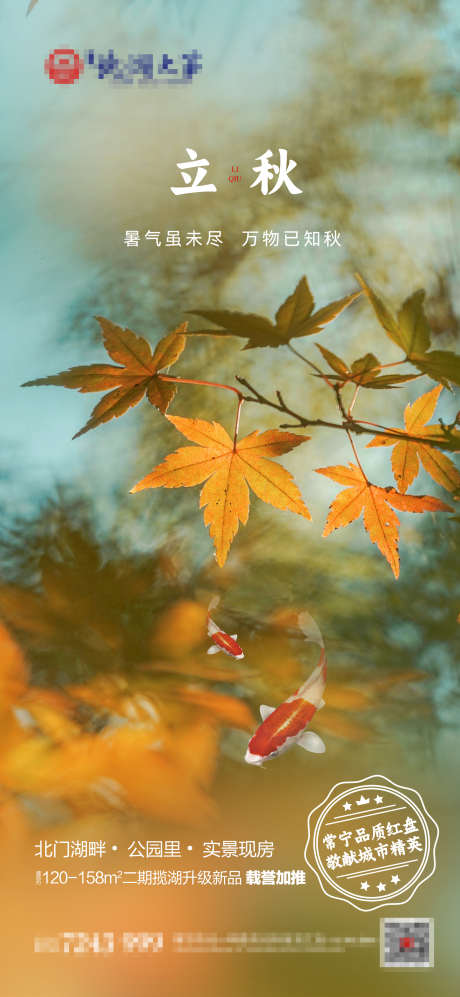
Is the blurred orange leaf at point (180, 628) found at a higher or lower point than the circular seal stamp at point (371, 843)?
higher

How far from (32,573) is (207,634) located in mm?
229

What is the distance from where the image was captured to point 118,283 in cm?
84

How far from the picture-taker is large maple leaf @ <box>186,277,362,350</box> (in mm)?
286

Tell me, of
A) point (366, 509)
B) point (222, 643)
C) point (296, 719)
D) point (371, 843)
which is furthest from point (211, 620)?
point (366, 509)

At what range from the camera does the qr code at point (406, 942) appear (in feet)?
2.30

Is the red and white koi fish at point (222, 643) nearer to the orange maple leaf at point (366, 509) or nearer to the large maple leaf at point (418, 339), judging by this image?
the orange maple leaf at point (366, 509)

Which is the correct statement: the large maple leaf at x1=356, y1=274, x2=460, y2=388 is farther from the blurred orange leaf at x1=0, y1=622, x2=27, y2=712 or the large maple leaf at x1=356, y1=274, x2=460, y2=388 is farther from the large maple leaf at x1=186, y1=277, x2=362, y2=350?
the blurred orange leaf at x1=0, y1=622, x2=27, y2=712

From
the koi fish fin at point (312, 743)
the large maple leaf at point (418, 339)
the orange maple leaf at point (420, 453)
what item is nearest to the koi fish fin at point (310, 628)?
the koi fish fin at point (312, 743)

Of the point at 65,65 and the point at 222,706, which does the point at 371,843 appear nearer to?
the point at 222,706

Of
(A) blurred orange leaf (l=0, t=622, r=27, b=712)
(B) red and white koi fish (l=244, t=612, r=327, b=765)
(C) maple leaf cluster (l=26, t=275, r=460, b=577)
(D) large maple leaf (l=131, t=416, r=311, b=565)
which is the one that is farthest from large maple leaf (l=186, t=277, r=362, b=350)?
(A) blurred orange leaf (l=0, t=622, r=27, b=712)

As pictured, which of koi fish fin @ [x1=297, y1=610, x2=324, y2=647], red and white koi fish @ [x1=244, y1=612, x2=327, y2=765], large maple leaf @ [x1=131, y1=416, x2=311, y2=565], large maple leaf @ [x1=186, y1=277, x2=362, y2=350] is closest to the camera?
large maple leaf @ [x1=186, y1=277, x2=362, y2=350]

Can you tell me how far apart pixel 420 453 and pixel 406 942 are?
0.61 meters

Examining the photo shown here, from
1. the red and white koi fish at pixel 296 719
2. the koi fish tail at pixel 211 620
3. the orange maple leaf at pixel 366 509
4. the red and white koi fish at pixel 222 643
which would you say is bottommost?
the red and white koi fish at pixel 296 719

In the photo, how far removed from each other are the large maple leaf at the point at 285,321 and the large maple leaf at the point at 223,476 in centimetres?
12
